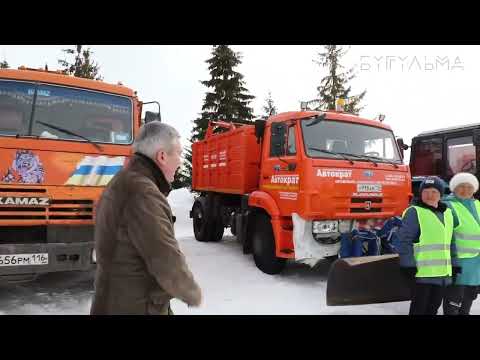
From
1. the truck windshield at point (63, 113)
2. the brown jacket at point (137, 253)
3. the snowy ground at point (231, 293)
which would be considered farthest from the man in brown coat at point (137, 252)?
the truck windshield at point (63, 113)

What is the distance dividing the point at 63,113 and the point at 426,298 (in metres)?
4.51

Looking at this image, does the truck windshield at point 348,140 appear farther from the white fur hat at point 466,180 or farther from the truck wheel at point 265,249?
the white fur hat at point 466,180

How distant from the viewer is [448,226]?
134 inches

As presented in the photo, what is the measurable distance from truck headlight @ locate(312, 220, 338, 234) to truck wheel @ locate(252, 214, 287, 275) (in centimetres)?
86

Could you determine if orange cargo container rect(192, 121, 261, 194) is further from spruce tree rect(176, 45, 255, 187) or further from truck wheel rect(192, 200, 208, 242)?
spruce tree rect(176, 45, 255, 187)

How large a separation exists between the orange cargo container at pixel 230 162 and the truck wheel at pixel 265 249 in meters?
0.94

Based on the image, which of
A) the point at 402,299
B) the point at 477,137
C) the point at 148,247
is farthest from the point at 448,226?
the point at 477,137

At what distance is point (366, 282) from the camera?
409cm

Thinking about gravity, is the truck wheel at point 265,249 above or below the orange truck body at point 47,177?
below

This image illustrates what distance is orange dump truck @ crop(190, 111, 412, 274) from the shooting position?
5145 millimetres

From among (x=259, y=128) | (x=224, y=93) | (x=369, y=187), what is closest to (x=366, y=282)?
(x=369, y=187)

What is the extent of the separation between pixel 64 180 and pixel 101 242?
3.03 metres

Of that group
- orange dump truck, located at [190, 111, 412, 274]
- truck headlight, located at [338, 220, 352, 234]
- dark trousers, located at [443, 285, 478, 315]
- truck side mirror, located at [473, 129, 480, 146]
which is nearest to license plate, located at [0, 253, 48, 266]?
orange dump truck, located at [190, 111, 412, 274]

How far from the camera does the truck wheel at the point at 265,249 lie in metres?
5.77
